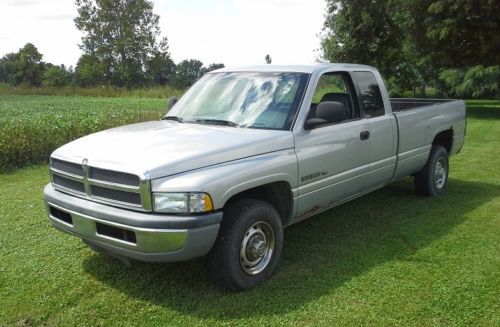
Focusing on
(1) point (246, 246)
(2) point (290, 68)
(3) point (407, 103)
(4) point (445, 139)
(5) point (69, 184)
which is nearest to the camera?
(1) point (246, 246)

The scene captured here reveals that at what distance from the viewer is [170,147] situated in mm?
3727

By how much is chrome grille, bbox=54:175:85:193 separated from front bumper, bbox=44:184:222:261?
0.16 m

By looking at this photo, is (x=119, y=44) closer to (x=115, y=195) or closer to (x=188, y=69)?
(x=188, y=69)

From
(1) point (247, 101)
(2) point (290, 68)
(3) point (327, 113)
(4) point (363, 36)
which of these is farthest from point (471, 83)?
(1) point (247, 101)

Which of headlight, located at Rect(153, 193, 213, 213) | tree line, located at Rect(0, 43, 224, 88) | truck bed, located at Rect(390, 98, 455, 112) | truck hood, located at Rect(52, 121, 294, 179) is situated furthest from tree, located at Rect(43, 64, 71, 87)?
headlight, located at Rect(153, 193, 213, 213)

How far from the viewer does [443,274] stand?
417 cm

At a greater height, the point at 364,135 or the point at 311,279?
the point at 364,135

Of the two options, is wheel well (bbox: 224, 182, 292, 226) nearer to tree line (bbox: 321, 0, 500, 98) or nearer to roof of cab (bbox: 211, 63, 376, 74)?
roof of cab (bbox: 211, 63, 376, 74)

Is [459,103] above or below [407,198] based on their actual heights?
above

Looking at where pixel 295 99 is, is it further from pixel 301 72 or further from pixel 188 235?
pixel 188 235

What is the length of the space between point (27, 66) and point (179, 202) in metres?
84.0

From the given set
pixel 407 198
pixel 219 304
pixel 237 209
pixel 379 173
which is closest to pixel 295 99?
pixel 237 209

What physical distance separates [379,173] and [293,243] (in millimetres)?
1349

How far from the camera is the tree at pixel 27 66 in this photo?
76350 millimetres
